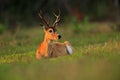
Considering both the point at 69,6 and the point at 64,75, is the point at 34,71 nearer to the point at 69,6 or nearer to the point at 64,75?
the point at 64,75

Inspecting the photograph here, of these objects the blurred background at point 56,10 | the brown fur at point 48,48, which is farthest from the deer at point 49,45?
the blurred background at point 56,10

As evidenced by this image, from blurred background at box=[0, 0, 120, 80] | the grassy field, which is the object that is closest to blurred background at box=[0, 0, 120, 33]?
blurred background at box=[0, 0, 120, 80]

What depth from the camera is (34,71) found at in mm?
13102

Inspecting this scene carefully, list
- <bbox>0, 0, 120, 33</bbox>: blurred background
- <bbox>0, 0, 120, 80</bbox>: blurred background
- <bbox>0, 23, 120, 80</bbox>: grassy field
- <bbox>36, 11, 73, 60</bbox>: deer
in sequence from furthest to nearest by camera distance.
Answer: <bbox>0, 0, 120, 33</bbox>: blurred background < <bbox>36, 11, 73, 60</bbox>: deer < <bbox>0, 0, 120, 80</bbox>: blurred background < <bbox>0, 23, 120, 80</bbox>: grassy field

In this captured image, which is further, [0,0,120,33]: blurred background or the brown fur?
[0,0,120,33]: blurred background

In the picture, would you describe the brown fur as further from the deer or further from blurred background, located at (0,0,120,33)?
blurred background, located at (0,0,120,33)

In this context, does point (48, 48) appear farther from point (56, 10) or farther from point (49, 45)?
point (56, 10)

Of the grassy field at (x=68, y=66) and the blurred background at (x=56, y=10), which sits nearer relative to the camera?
the grassy field at (x=68, y=66)

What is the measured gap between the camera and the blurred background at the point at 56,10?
114ft

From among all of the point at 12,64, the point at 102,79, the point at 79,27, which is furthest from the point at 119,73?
the point at 79,27

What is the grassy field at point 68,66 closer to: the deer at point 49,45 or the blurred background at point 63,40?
the blurred background at point 63,40

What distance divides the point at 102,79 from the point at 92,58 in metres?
2.84

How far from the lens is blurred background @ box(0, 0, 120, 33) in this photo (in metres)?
34.8

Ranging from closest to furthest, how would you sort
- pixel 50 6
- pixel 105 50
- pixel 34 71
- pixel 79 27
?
pixel 34 71 < pixel 105 50 < pixel 79 27 < pixel 50 6
